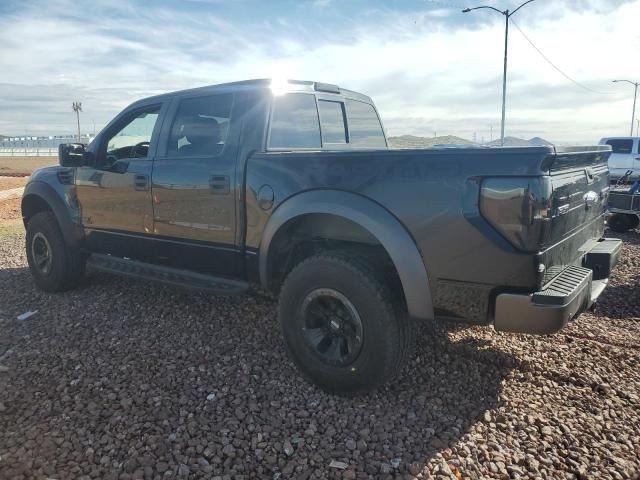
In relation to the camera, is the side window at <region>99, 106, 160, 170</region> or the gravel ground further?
the side window at <region>99, 106, 160, 170</region>

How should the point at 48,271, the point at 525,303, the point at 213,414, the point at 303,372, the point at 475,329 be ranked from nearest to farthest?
the point at 525,303 → the point at 213,414 → the point at 303,372 → the point at 475,329 → the point at 48,271

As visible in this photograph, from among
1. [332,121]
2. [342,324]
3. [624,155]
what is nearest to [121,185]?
[332,121]

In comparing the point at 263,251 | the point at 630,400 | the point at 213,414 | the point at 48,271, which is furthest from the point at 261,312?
the point at 630,400

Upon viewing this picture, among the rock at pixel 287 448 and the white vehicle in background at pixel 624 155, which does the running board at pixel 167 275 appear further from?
the white vehicle in background at pixel 624 155

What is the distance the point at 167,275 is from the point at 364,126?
230 cm

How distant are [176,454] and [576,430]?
84.4 inches

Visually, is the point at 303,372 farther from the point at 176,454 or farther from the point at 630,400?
the point at 630,400

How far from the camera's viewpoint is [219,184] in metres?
3.65

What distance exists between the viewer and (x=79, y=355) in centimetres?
375

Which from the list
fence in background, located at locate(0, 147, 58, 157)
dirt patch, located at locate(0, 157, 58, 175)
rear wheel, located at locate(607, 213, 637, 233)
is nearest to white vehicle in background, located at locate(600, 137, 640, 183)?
rear wheel, located at locate(607, 213, 637, 233)

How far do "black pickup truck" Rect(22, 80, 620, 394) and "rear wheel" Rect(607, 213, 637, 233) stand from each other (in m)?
6.11

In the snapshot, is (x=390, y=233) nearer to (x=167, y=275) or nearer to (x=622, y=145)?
(x=167, y=275)

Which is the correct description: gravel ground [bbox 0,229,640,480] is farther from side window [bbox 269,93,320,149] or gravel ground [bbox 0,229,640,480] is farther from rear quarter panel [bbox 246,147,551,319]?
side window [bbox 269,93,320,149]

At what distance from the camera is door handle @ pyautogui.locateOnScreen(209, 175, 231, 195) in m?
3.61
